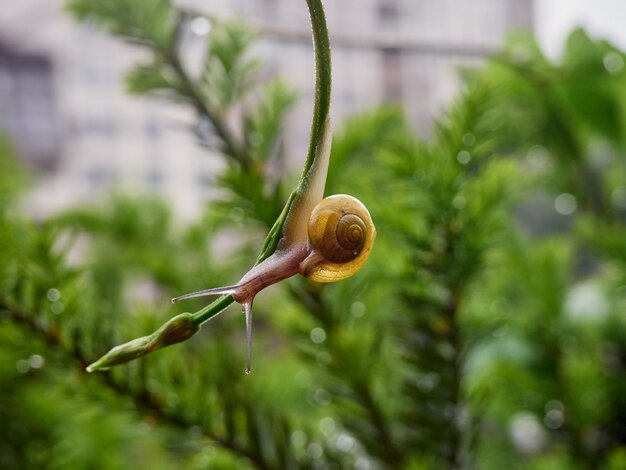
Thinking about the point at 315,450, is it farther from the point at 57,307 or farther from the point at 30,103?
the point at 30,103

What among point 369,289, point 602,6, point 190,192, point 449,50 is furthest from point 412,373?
point 190,192

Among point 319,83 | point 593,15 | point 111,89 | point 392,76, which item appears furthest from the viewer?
point 111,89

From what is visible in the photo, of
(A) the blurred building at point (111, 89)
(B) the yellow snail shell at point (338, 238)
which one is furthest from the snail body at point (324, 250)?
(A) the blurred building at point (111, 89)

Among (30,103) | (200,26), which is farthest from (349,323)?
(30,103)

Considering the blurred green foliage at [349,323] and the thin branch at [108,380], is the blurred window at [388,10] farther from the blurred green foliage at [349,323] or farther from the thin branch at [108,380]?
the thin branch at [108,380]

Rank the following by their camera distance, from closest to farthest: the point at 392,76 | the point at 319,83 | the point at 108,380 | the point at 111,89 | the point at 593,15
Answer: the point at 319,83 → the point at 108,380 → the point at 593,15 → the point at 392,76 → the point at 111,89

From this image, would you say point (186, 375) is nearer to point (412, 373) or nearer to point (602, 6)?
point (412, 373)

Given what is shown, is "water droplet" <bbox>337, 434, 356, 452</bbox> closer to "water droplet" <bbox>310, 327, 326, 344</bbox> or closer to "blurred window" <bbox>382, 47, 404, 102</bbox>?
"water droplet" <bbox>310, 327, 326, 344</bbox>
